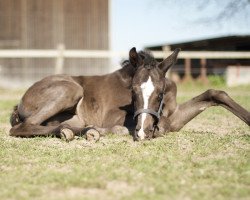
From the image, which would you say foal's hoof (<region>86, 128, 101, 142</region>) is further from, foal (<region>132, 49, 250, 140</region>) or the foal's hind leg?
the foal's hind leg

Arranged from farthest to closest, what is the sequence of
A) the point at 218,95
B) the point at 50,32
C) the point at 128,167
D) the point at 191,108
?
the point at 50,32 → the point at 191,108 → the point at 218,95 → the point at 128,167

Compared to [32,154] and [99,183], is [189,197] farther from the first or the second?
[32,154]

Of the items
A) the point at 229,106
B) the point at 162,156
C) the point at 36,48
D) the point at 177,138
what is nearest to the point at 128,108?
the point at 177,138

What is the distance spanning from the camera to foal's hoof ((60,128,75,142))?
19.5ft

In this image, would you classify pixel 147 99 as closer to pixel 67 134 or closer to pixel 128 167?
pixel 67 134

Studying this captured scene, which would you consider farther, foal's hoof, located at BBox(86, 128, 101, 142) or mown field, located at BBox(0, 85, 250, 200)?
foal's hoof, located at BBox(86, 128, 101, 142)

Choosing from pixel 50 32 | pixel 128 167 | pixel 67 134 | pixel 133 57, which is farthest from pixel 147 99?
pixel 50 32

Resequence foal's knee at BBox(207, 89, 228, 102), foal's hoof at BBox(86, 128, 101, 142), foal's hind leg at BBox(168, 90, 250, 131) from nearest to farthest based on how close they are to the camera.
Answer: foal's hoof at BBox(86, 128, 101, 142) → foal's knee at BBox(207, 89, 228, 102) → foal's hind leg at BBox(168, 90, 250, 131)

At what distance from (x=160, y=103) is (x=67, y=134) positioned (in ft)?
4.26

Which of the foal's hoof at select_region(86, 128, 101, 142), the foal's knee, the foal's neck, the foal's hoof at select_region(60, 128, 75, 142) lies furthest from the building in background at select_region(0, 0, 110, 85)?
the foal's hoof at select_region(86, 128, 101, 142)

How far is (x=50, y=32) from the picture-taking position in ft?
73.8

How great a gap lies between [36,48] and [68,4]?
285 centimetres

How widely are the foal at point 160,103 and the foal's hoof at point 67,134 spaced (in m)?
0.89

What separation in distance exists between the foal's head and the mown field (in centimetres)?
19
